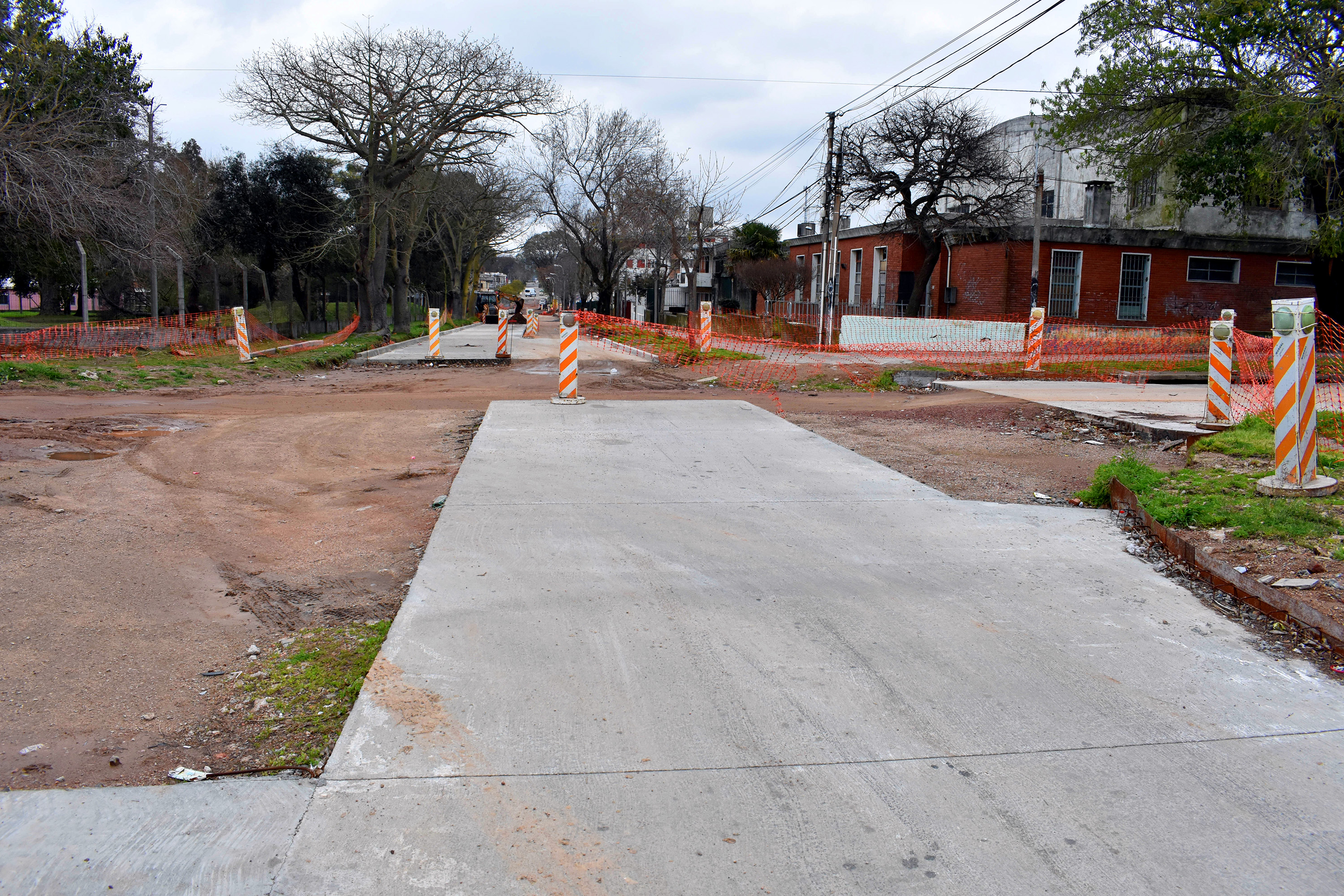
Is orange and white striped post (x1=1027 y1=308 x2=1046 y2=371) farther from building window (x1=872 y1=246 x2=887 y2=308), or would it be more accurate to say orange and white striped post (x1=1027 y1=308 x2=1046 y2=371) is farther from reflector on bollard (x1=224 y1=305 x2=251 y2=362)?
reflector on bollard (x1=224 y1=305 x2=251 y2=362)

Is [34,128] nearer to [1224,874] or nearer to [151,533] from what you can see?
[151,533]

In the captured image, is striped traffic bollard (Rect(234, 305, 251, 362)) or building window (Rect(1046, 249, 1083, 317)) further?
building window (Rect(1046, 249, 1083, 317))

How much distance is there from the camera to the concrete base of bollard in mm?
7258

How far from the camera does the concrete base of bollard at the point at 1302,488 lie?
7258 mm

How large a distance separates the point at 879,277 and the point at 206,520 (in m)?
37.1

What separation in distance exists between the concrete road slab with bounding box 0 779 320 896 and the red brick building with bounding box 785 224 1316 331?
35454mm

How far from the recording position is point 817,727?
4164 mm

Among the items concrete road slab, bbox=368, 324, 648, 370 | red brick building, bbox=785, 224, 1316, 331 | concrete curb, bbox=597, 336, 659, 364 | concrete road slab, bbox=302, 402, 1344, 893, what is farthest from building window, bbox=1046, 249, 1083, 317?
concrete road slab, bbox=302, 402, 1344, 893

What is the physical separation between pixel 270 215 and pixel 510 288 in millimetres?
105529

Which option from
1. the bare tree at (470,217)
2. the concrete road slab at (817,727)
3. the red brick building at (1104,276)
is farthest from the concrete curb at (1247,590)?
the bare tree at (470,217)

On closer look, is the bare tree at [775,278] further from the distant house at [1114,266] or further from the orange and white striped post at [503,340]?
the orange and white striped post at [503,340]

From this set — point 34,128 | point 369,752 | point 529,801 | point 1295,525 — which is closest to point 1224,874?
point 529,801

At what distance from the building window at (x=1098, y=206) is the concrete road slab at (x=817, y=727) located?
3899cm

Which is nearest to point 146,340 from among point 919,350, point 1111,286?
point 919,350
